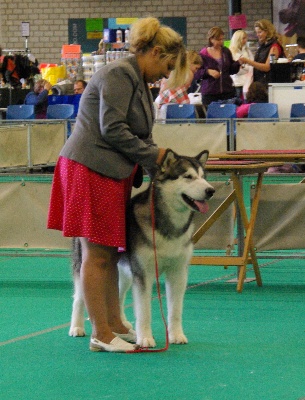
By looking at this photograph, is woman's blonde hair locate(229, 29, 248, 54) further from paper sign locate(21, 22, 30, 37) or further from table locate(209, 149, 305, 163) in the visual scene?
paper sign locate(21, 22, 30, 37)

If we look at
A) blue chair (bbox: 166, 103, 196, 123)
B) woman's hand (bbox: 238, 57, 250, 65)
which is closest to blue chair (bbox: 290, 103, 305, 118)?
woman's hand (bbox: 238, 57, 250, 65)

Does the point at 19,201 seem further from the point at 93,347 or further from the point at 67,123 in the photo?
the point at 67,123

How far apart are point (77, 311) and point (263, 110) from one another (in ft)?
24.7

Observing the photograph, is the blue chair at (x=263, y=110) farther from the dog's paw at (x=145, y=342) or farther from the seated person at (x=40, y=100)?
the dog's paw at (x=145, y=342)

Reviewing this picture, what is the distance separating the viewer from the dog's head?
402cm

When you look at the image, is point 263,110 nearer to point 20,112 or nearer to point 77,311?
point 20,112

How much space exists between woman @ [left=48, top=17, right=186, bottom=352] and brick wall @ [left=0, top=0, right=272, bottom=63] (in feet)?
62.1

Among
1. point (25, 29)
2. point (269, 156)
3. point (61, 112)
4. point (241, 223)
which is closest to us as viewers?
point (269, 156)

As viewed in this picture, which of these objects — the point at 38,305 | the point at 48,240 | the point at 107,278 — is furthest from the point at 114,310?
the point at 48,240

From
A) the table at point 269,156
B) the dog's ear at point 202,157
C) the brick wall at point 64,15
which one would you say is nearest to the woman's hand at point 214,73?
the table at point 269,156

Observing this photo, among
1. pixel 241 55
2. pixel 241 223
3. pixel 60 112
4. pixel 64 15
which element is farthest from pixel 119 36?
pixel 241 223

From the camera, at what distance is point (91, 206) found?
3.90 meters

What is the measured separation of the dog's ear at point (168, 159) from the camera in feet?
13.1

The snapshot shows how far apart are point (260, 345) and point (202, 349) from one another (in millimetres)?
294
